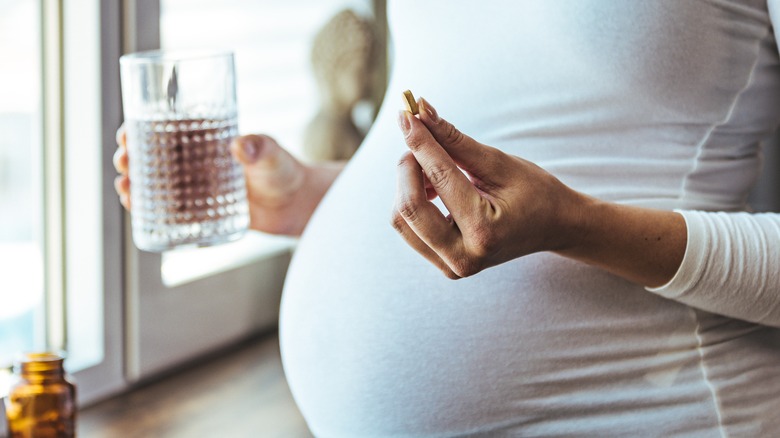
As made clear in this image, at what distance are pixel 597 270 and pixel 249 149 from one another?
0.40m

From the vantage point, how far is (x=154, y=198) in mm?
971

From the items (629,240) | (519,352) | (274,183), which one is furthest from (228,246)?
(629,240)

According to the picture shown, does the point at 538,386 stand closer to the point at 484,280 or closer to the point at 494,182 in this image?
the point at 484,280

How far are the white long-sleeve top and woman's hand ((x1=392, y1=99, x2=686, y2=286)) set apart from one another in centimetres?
10

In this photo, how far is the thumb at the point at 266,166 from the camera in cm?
102

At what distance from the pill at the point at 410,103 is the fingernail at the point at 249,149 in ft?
1.19

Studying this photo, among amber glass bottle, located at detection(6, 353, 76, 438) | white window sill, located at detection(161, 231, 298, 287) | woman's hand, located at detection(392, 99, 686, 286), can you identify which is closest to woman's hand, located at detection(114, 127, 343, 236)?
white window sill, located at detection(161, 231, 298, 287)

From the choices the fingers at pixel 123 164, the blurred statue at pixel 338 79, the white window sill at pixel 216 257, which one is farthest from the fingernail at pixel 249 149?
the blurred statue at pixel 338 79

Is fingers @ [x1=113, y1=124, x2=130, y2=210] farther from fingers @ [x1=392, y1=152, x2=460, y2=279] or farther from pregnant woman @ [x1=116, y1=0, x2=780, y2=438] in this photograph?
fingers @ [x1=392, y1=152, x2=460, y2=279]

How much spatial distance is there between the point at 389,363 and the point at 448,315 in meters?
0.08

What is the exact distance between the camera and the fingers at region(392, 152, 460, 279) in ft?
2.28

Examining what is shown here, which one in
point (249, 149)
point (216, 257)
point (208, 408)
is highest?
point (249, 149)

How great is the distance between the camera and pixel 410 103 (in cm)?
70

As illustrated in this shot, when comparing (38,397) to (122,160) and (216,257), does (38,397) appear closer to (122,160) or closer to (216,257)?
(122,160)
